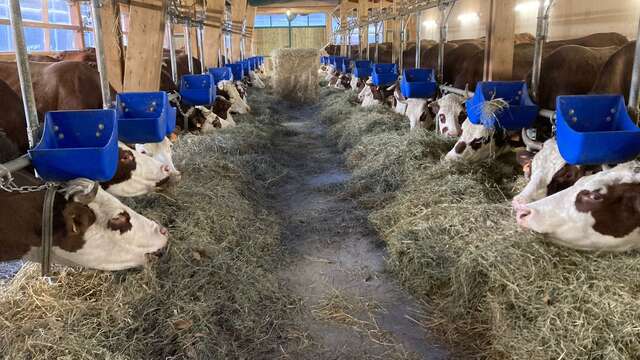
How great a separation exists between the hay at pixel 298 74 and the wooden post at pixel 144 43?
11890 millimetres

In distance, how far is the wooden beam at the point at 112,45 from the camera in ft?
20.6

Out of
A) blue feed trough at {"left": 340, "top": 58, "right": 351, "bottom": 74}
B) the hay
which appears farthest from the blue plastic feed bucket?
blue feed trough at {"left": 340, "top": 58, "right": 351, "bottom": 74}

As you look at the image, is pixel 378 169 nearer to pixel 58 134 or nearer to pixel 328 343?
pixel 328 343

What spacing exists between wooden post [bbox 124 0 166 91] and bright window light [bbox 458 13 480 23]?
16060 millimetres

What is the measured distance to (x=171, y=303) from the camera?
11.5ft

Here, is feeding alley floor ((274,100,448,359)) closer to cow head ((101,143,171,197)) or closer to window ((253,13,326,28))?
cow head ((101,143,171,197))

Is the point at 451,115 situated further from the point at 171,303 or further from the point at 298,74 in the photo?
the point at 298,74

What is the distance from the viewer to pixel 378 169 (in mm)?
7195

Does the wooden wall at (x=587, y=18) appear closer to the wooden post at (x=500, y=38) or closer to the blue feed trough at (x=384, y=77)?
the wooden post at (x=500, y=38)

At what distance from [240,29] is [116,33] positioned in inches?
528

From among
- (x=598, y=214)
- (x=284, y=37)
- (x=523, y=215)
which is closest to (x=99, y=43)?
(x=523, y=215)

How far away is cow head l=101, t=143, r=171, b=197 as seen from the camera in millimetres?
4605

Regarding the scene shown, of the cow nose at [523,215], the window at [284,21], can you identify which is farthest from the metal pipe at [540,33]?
the window at [284,21]

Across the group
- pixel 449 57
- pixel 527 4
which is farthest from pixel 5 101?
pixel 527 4
